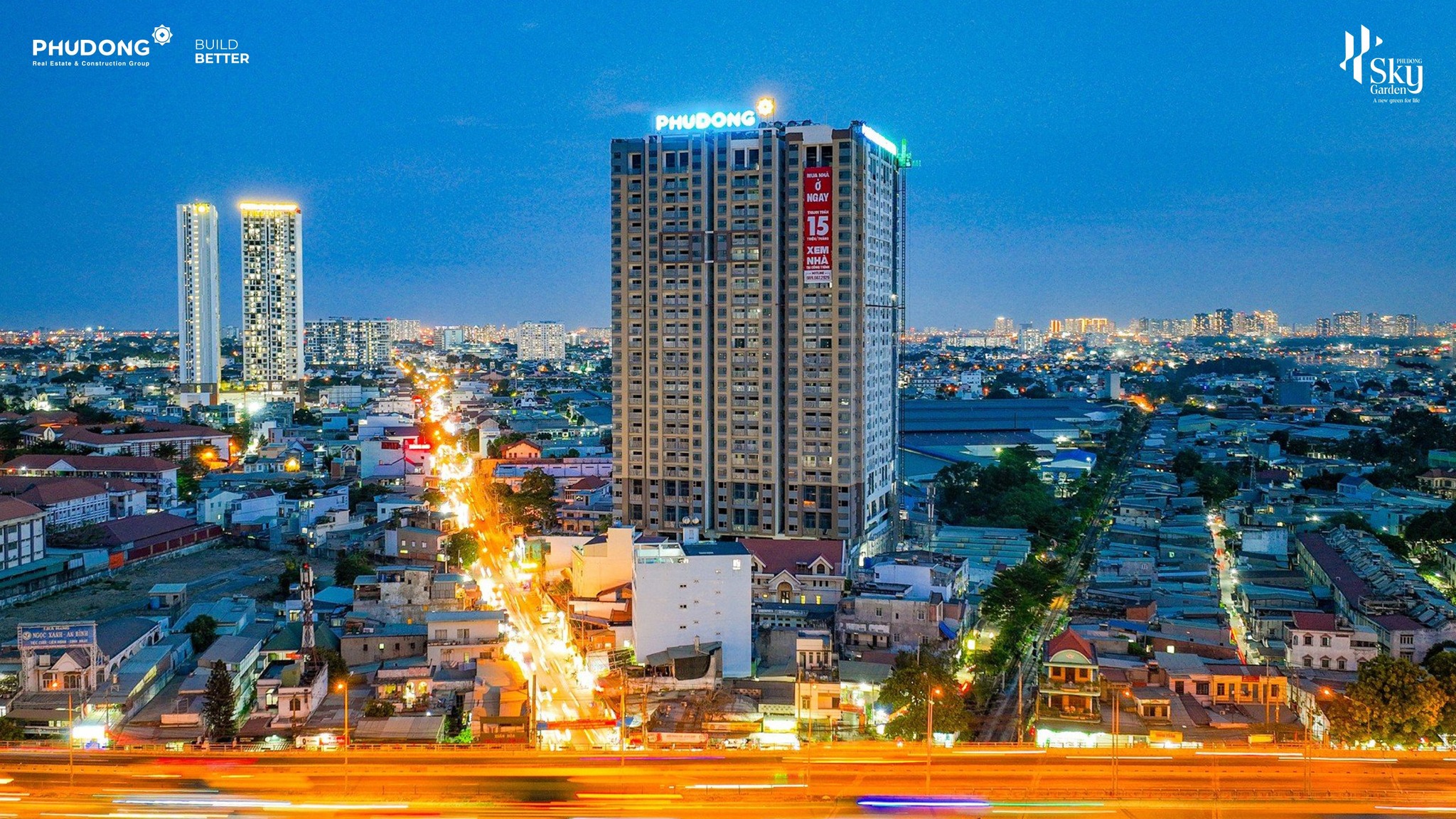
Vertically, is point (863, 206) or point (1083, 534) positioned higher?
point (863, 206)

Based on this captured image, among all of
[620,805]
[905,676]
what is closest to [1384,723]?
[905,676]

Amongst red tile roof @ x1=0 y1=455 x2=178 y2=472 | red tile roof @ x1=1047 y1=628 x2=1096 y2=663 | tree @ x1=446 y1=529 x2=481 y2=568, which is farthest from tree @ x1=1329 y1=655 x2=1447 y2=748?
red tile roof @ x1=0 y1=455 x2=178 y2=472

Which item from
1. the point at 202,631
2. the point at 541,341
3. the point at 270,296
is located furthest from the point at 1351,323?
the point at 202,631

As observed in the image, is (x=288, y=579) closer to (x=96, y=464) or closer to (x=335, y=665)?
(x=335, y=665)

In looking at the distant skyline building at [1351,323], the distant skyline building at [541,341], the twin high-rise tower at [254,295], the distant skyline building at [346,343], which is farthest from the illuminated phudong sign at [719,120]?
the distant skyline building at [1351,323]

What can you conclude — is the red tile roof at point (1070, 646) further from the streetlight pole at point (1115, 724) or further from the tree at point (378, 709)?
the tree at point (378, 709)

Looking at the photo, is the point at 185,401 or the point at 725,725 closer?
the point at 725,725

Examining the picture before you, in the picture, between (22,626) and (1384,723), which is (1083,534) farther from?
(22,626)
